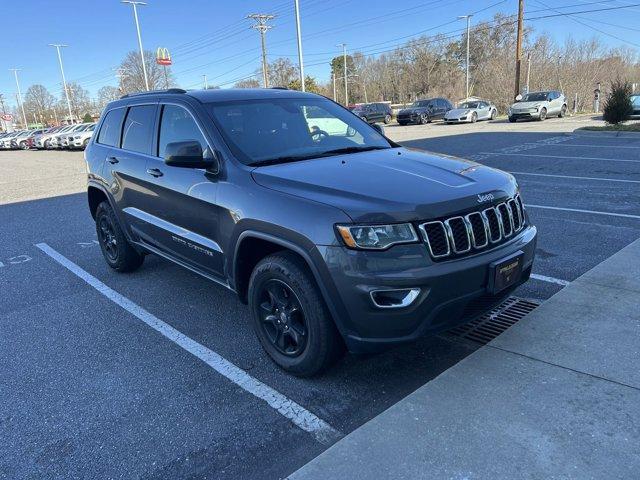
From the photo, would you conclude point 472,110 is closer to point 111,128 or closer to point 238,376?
point 111,128

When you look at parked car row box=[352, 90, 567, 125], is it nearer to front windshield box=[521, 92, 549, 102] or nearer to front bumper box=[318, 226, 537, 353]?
front windshield box=[521, 92, 549, 102]

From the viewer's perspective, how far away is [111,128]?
5332 millimetres

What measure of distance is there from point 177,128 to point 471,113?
95.8 ft

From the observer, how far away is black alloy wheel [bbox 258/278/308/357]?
3.11m

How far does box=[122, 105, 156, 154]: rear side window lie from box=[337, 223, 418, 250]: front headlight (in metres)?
2.57

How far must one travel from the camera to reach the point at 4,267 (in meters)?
6.20

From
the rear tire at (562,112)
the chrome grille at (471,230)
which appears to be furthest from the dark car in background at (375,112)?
the chrome grille at (471,230)

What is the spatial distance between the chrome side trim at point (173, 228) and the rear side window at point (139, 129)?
57cm

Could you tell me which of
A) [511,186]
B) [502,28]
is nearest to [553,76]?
[502,28]

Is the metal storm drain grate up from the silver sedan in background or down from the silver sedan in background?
down

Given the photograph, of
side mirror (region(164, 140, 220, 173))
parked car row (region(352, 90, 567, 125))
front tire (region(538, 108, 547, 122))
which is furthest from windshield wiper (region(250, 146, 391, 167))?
front tire (region(538, 108, 547, 122))

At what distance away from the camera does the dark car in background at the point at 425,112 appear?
34.5 m

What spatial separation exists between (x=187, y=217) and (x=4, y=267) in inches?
147

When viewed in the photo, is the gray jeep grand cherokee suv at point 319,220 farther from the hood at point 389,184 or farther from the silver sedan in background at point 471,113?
the silver sedan in background at point 471,113
